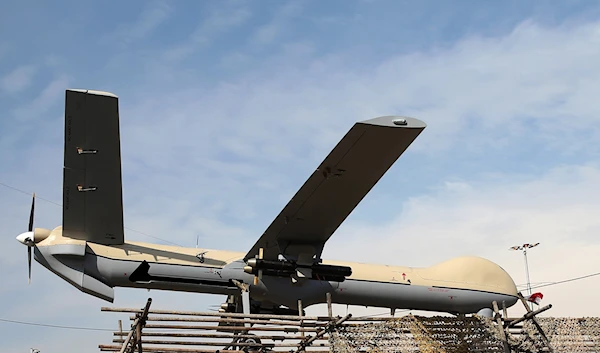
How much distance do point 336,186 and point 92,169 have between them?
5618 mm

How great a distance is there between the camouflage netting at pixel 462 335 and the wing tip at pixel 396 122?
184 inches

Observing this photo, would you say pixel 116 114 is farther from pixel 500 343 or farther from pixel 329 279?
pixel 500 343

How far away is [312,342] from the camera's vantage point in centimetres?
1568

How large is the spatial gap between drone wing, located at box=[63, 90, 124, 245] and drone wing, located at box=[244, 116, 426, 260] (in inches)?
147

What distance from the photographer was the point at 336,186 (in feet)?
52.7

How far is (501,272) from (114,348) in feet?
40.3

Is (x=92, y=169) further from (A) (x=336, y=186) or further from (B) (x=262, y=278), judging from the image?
(A) (x=336, y=186)

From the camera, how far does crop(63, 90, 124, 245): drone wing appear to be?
14.8 meters

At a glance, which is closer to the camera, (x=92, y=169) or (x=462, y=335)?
(x=92, y=169)

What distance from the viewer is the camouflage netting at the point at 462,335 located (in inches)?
621

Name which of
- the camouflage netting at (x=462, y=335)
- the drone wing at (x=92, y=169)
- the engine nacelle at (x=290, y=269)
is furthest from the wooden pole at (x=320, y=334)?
the drone wing at (x=92, y=169)

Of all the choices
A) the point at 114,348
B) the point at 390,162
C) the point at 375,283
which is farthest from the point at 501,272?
the point at 114,348

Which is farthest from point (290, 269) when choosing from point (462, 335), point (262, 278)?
point (462, 335)

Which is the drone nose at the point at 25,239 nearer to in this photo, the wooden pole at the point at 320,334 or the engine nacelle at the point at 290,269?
the engine nacelle at the point at 290,269
